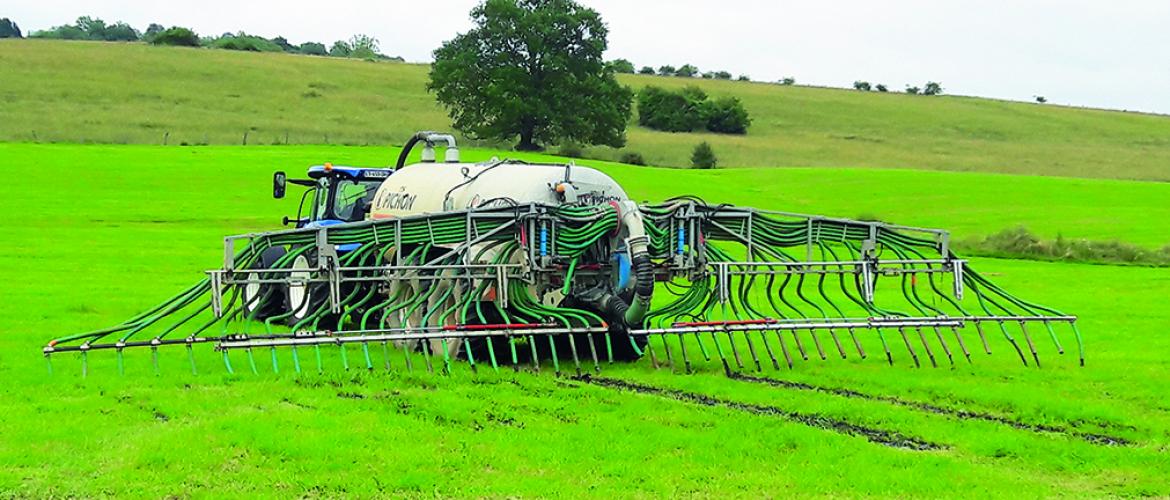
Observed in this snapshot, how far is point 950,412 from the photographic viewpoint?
44.0ft

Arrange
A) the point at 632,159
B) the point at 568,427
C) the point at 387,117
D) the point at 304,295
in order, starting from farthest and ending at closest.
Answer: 1. the point at 387,117
2. the point at 632,159
3. the point at 304,295
4. the point at 568,427

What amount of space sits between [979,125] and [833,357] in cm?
8633

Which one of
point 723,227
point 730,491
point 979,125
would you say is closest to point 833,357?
point 723,227

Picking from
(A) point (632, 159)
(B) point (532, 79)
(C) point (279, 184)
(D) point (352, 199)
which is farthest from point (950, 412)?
(B) point (532, 79)

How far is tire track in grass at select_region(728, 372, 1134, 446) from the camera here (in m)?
12.4

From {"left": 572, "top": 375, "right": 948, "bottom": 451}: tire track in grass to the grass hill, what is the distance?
5303cm

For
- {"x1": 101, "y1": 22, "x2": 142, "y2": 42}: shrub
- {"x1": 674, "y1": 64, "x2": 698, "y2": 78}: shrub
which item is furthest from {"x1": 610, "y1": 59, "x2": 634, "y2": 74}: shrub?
{"x1": 101, "y1": 22, "x2": 142, "y2": 42}: shrub

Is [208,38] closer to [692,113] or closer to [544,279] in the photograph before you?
[692,113]

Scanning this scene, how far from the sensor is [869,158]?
7844 cm

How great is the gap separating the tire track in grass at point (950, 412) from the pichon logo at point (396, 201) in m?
5.68

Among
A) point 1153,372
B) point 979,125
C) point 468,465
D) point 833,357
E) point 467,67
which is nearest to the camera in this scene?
point 468,465

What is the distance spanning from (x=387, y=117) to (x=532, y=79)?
12.1 m

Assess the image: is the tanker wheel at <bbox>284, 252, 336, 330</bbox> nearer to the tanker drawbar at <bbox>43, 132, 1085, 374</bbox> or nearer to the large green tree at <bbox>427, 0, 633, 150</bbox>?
the tanker drawbar at <bbox>43, 132, 1085, 374</bbox>

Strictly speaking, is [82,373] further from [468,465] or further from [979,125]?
[979,125]
